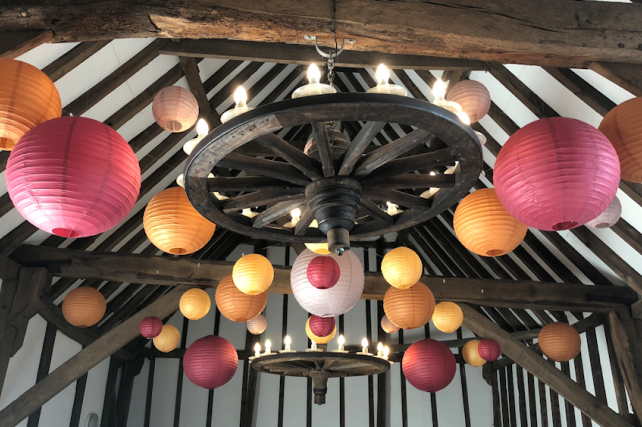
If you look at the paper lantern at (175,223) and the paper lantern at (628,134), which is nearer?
the paper lantern at (628,134)

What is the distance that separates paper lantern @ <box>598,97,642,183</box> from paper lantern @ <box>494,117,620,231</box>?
49 cm

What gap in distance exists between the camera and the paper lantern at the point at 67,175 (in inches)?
65.8

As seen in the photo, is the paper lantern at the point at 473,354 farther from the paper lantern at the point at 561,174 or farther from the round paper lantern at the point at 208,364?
the paper lantern at the point at 561,174

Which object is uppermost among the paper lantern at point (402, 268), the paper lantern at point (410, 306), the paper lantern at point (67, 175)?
the paper lantern at point (402, 268)

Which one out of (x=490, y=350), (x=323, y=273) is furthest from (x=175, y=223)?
(x=490, y=350)

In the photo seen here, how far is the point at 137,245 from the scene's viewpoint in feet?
22.4

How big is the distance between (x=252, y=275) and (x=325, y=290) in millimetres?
825

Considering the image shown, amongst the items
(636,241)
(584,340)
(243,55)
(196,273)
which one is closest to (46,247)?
(196,273)

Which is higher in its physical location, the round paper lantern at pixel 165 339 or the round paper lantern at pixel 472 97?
the round paper lantern at pixel 472 97

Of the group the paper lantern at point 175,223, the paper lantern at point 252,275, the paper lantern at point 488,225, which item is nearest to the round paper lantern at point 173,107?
the paper lantern at point 175,223

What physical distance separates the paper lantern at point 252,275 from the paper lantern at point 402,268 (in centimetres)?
94

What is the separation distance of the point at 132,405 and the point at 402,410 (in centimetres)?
514

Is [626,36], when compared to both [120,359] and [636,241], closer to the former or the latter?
[636,241]

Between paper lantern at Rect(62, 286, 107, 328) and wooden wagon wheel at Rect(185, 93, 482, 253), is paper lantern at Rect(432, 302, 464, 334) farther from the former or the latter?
paper lantern at Rect(62, 286, 107, 328)
